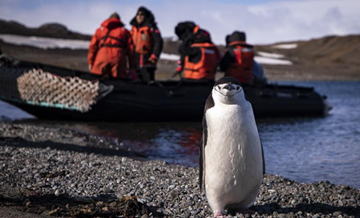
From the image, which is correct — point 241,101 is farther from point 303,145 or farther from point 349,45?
point 349,45

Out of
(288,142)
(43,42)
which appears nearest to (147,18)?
(288,142)

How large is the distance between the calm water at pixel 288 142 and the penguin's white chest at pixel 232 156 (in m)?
2.35

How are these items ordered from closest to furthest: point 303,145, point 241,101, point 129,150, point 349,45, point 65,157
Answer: point 241,101 → point 65,157 → point 129,150 → point 303,145 → point 349,45

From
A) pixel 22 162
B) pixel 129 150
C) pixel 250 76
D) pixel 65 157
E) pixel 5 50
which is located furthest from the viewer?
pixel 5 50

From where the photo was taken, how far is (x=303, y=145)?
338 inches

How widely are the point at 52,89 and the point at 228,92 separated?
703cm

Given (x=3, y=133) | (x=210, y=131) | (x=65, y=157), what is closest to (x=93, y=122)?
(x=3, y=133)

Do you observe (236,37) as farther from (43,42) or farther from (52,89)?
(43,42)

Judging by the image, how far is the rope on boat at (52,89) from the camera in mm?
9945

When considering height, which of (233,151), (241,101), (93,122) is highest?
(241,101)

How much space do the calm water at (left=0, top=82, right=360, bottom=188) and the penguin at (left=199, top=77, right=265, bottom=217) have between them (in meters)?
2.35

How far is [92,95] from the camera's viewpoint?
392 inches

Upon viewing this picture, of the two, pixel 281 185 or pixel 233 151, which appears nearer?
pixel 233 151

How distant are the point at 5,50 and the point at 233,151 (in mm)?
28721
